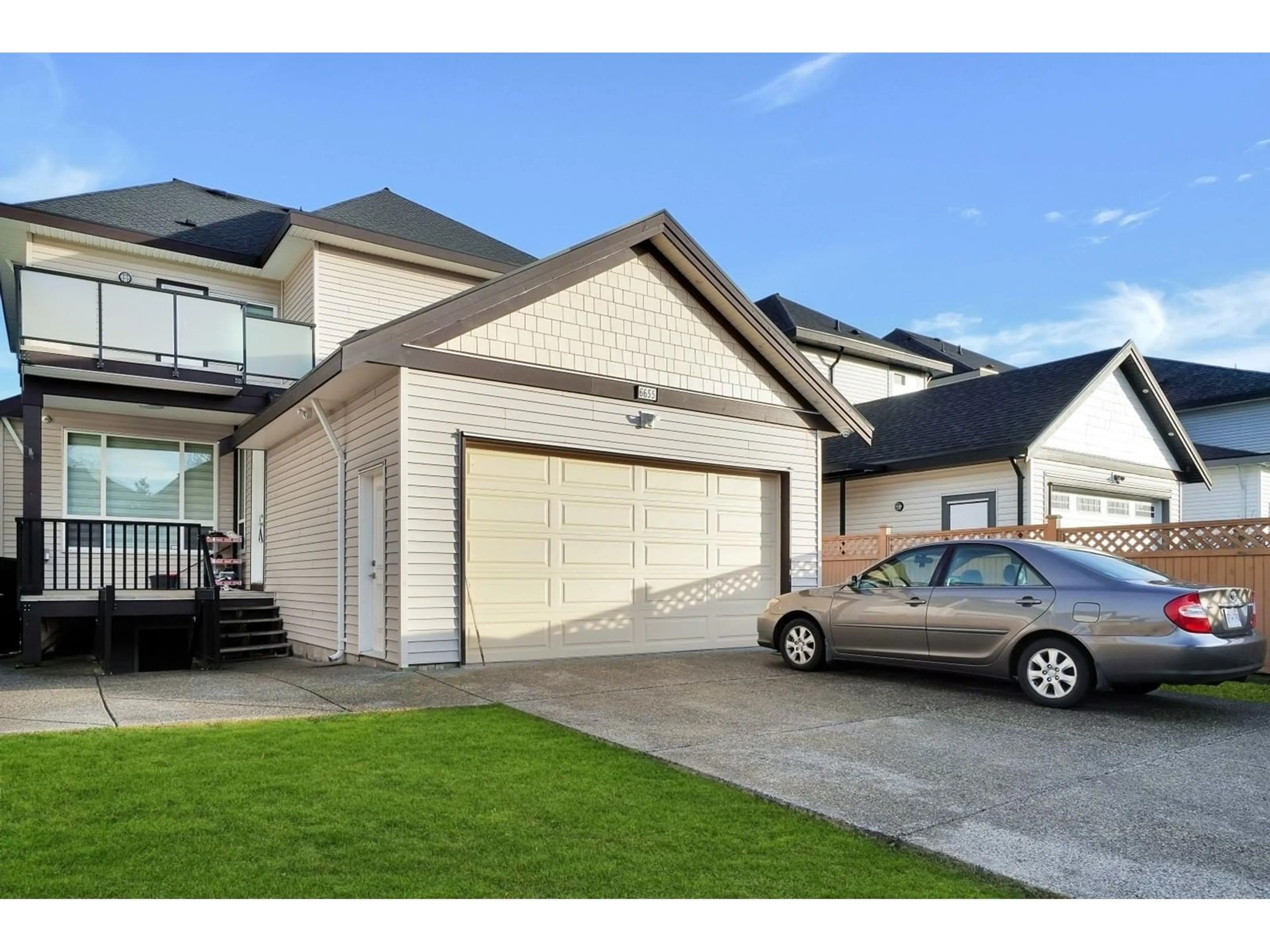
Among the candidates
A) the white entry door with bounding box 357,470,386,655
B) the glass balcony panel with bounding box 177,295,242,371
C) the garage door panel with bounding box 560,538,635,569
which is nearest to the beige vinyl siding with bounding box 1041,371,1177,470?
the garage door panel with bounding box 560,538,635,569

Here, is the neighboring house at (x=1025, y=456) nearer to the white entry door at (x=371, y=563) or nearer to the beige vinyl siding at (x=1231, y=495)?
the beige vinyl siding at (x=1231, y=495)

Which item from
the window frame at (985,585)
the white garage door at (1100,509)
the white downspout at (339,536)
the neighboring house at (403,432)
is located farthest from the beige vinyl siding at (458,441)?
the white garage door at (1100,509)

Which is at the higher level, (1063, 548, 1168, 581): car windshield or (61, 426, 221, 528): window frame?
(61, 426, 221, 528): window frame

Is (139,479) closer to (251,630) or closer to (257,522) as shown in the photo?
(257,522)

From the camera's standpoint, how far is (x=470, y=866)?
3357 mm

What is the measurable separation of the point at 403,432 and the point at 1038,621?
640cm

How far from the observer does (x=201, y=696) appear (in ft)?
24.4

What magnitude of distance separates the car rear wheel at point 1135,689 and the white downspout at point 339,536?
8088 millimetres

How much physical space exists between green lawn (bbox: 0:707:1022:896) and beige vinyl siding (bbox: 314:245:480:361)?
388 inches

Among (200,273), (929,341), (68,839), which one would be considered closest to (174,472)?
(200,273)

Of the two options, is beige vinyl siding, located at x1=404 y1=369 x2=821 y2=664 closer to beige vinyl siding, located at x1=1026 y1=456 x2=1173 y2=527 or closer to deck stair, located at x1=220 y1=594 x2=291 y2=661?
deck stair, located at x1=220 y1=594 x2=291 y2=661

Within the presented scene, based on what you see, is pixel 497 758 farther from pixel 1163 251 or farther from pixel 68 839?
pixel 1163 251

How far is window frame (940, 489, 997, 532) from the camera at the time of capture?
625 inches

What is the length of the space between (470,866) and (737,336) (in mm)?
9665
